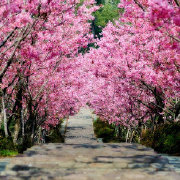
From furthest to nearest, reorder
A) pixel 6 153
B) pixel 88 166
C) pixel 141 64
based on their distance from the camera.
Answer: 1. pixel 141 64
2. pixel 6 153
3. pixel 88 166

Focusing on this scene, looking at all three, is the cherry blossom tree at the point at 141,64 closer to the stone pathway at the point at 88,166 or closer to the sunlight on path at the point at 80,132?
the stone pathway at the point at 88,166

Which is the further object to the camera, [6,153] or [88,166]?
[6,153]

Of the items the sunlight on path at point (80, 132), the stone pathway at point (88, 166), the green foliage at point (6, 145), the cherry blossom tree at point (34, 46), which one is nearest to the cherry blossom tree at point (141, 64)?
the cherry blossom tree at point (34, 46)

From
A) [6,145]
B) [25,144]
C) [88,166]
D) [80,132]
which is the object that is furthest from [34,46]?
[80,132]

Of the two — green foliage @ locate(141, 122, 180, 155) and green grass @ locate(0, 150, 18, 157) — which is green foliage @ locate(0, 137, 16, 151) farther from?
green foliage @ locate(141, 122, 180, 155)

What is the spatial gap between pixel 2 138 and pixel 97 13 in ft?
178

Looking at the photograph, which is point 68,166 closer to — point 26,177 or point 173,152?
point 26,177

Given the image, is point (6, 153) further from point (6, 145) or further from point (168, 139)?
point (168, 139)

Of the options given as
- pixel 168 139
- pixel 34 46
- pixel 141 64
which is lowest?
pixel 168 139

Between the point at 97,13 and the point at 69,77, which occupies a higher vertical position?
the point at 97,13

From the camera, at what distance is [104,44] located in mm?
19672

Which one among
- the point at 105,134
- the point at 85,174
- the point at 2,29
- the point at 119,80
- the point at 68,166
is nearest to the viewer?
the point at 85,174

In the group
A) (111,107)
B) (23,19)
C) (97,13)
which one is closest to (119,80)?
(111,107)

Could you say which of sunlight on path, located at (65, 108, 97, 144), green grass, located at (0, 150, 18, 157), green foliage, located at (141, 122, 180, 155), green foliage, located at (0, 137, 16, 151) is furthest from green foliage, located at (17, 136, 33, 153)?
sunlight on path, located at (65, 108, 97, 144)
